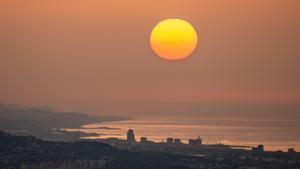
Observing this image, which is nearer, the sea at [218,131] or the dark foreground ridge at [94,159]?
the dark foreground ridge at [94,159]

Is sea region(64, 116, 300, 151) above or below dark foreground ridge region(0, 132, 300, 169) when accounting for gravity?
above

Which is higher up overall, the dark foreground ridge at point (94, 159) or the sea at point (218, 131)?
the sea at point (218, 131)

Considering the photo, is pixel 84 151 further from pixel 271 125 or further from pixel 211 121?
pixel 211 121

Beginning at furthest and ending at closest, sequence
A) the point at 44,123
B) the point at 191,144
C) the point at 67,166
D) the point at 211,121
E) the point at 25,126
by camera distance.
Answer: the point at 211,121 → the point at 44,123 → the point at 25,126 → the point at 191,144 → the point at 67,166

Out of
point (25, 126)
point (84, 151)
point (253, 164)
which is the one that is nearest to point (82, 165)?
point (84, 151)

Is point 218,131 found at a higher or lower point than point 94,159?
higher
